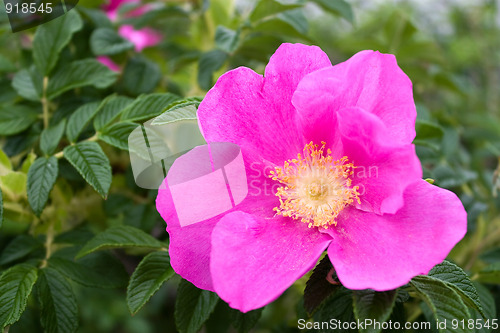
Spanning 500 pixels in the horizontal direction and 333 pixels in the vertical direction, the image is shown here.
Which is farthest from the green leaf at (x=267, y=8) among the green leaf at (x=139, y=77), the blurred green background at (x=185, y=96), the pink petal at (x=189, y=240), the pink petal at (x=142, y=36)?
the pink petal at (x=142, y=36)

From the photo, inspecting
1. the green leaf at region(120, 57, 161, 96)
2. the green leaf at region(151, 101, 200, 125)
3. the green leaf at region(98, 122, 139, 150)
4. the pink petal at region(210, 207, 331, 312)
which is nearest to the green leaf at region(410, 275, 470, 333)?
the pink petal at region(210, 207, 331, 312)

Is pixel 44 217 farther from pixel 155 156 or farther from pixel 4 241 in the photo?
pixel 155 156

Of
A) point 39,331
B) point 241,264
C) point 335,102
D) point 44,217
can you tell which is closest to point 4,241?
point 44,217

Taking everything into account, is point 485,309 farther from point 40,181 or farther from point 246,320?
point 40,181

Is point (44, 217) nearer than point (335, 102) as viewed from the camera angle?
No

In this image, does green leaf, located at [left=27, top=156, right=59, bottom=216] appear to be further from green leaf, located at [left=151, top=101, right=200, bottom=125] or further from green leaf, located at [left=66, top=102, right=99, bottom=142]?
green leaf, located at [left=151, top=101, right=200, bottom=125]

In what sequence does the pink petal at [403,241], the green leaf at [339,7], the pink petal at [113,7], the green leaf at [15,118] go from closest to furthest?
the pink petal at [403,241] → the green leaf at [15,118] → the green leaf at [339,7] → the pink petal at [113,7]

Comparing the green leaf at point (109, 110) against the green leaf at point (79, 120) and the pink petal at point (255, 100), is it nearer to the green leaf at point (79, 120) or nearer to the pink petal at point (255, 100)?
the green leaf at point (79, 120)
